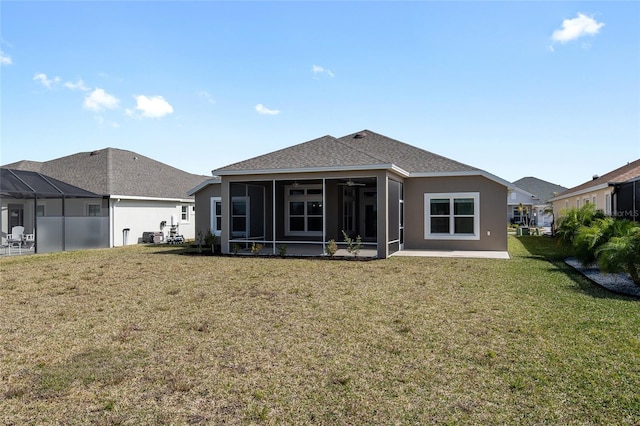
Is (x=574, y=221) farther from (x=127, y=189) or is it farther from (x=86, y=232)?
(x=86, y=232)

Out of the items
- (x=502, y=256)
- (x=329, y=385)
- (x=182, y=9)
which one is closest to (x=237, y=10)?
(x=182, y=9)

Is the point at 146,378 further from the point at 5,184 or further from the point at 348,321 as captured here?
the point at 5,184

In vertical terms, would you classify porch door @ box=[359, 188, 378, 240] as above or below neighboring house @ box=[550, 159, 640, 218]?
below

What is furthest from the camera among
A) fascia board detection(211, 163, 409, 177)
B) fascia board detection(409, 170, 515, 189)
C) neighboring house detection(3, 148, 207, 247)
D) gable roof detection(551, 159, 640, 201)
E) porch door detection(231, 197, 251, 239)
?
neighboring house detection(3, 148, 207, 247)

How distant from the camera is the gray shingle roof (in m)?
14.7

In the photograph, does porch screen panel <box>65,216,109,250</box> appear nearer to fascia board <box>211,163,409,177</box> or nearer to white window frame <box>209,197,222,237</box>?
white window frame <box>209,197,222,237</box>

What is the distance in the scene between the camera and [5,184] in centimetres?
1692

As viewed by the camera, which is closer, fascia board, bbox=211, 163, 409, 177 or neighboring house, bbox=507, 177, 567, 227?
fascia board, bbox=211, 163, 409, 177

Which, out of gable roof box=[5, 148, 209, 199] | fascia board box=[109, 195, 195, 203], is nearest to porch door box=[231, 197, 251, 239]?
fascia board box=[109, 195, 195, 203]

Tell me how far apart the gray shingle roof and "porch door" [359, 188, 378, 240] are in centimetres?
197

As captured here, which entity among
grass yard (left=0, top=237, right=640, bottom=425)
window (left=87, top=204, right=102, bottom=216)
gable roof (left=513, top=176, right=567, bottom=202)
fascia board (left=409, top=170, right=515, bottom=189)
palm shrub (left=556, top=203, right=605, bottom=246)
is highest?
gable roof (left=513, top=176, right=567, bottom=202)

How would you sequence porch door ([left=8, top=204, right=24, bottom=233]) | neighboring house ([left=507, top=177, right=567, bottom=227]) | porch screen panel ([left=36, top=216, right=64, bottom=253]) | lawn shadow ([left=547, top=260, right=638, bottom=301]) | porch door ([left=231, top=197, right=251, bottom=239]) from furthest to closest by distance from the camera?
neighboring house ([left=507, top=177, right=567, bottom=227]) → porch door ([left=8, top=204, right=24, bottom=233]) → porch door ([left=231, top=197, right=251, bottom=239]) → porch screen panel ([left=36, top=216, right=64, bottom=253]) → lawn shadow ([left=547, top=260, right=638, bottom=301])

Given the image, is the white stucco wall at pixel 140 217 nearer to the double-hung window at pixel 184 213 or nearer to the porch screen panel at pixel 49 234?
the double-hung window at pixel 184 213

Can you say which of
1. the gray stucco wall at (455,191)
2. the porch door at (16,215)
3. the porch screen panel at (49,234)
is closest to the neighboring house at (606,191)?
the gray stucco wall at (455,191)
